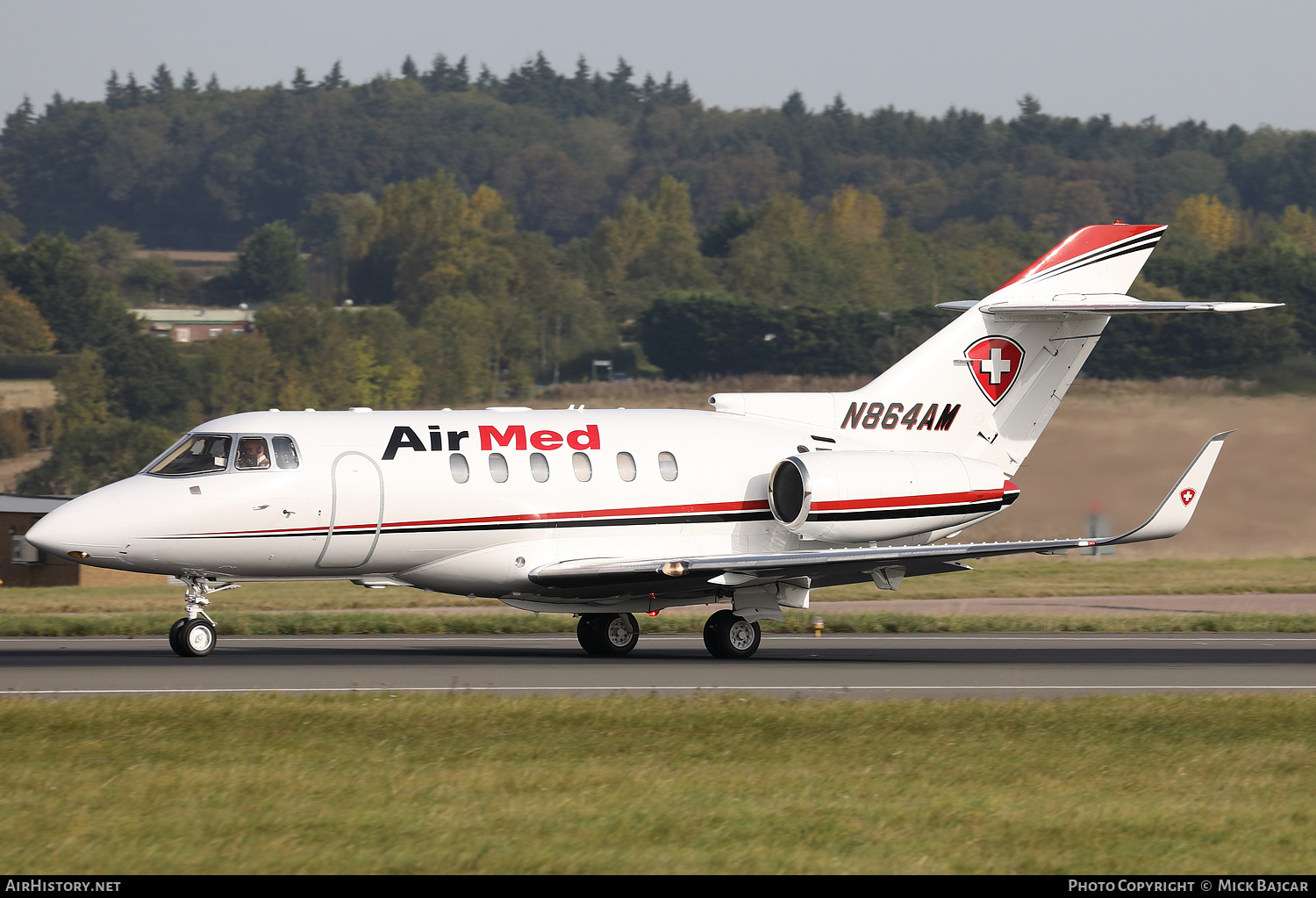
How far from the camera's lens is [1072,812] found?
11711 mm

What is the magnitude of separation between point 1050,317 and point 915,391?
98.1 inches

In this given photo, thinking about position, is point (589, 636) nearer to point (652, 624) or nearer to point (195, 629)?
point (195, 629)

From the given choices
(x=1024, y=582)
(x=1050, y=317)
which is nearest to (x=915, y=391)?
(x=1050, y=317)

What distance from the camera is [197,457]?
22172 mm

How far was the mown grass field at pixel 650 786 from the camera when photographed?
1045 centimetres

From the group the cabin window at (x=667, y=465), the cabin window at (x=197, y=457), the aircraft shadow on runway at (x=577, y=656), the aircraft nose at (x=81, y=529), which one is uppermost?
the cabin window at (x=197, y=457)

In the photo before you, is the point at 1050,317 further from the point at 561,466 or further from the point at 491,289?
the point at 491,289

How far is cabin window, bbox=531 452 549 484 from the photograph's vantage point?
2348cm

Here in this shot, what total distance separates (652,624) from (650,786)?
732 inches

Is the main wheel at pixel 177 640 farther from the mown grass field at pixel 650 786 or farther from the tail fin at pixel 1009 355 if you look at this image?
the tail fin at pixel 1009 355

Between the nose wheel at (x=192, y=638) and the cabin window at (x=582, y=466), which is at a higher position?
the cabin window at (x=582, y=466)

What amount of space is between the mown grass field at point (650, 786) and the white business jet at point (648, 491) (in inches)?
202

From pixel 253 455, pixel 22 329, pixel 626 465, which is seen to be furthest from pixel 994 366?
pixel 22 329
